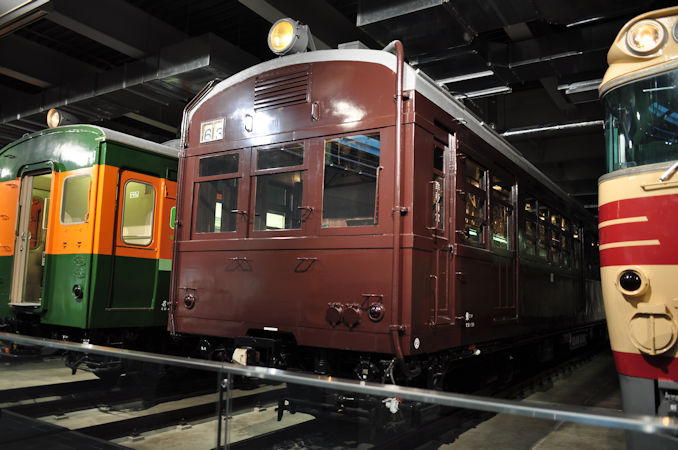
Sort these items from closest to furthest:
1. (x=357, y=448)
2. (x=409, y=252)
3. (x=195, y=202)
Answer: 1. (x=357, y=448)
2. (x=409, y=252)
3. (x=195, y=202)

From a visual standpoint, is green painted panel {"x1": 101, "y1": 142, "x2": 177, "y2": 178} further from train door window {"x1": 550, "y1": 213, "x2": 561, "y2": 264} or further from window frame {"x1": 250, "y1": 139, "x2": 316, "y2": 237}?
train door window {"x1": 550, "y1": 213, "x2": 561, "y2": 264}

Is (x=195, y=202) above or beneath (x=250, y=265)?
above

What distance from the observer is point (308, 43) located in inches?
215

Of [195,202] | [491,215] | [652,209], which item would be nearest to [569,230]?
[491,215]

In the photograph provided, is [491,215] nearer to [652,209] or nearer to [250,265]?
[652,209]

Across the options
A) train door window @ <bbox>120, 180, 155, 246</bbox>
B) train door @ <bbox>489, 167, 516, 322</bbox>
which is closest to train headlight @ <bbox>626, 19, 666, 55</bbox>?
train door @ <bbox>489, 167, 516, 322</bbox>

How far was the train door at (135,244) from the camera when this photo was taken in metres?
7.44

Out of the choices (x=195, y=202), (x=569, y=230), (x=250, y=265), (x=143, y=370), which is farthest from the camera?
(x=569, y=230)

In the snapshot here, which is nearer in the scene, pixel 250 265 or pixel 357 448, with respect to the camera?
pixel 357 448

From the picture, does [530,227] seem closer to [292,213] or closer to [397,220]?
[397,220]

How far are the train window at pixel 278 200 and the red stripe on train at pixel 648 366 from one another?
2840 millimetres

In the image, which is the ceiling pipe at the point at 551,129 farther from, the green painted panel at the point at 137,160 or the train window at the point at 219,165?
the train window at the point at 219,165

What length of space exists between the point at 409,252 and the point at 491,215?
205 cm

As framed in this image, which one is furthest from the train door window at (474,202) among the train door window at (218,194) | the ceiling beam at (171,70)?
the ceiling beam at (171,70)
